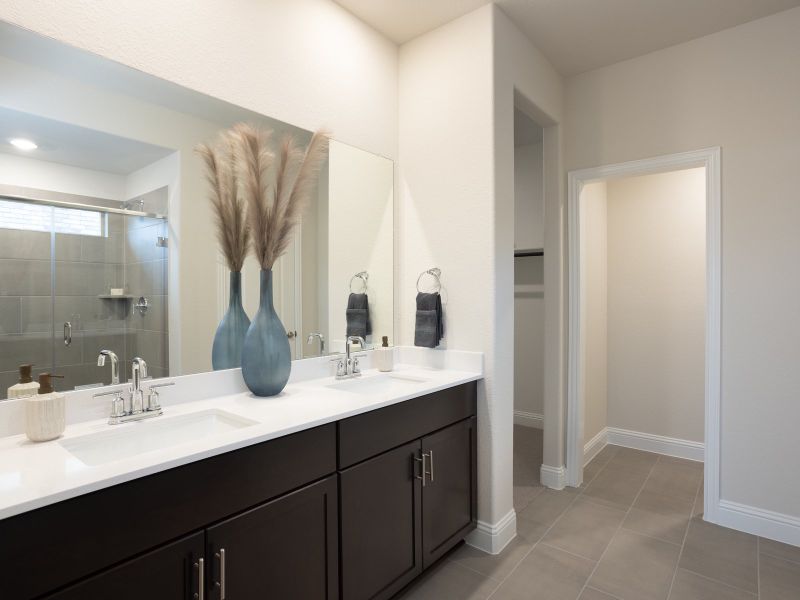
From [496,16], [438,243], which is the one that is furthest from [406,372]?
[496,16]

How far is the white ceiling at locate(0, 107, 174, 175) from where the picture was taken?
1313 millimetres

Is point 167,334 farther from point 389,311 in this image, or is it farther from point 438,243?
point 438,243

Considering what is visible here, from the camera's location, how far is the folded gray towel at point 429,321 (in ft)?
7.64

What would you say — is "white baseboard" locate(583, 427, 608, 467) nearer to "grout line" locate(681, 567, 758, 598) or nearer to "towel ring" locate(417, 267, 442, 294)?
"grout line" locate(681, 567, 758, 598)

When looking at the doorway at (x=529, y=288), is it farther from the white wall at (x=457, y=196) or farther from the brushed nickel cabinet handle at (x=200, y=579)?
the brushed nickel cabinet handle at (x=200, y=579)

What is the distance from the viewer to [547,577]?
78.3 inches

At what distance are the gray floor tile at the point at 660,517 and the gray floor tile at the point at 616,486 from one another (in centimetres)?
7

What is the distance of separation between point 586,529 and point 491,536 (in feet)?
1.95

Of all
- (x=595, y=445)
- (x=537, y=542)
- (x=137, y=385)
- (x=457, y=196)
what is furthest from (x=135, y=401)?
(x=595, y=445)

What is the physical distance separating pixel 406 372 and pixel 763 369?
187 cm

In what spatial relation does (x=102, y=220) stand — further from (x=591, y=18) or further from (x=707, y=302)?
(x=707, y=302)

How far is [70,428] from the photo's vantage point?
4.39 ft

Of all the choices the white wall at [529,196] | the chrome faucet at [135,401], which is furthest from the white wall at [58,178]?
the white wall at [529,196]

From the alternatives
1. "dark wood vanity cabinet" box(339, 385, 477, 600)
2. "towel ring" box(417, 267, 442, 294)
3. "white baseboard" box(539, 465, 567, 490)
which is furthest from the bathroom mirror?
"white baseboard" box(539, 465, 567, 490)
